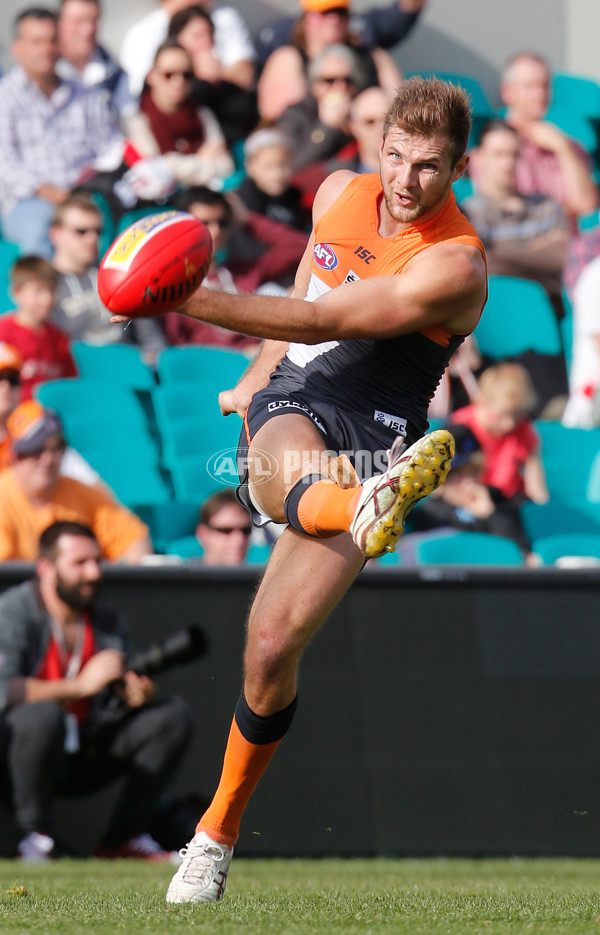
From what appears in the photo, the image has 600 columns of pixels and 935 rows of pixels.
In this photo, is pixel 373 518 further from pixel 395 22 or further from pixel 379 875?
pixel 395 22

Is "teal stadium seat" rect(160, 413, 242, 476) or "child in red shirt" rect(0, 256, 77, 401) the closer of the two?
"child in red shirt" rect(0, 256, 77, 401)

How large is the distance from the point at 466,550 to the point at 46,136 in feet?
14.8

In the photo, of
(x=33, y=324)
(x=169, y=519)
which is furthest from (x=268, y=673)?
(x=33, y=324)

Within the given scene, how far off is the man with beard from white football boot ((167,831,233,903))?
1.92m

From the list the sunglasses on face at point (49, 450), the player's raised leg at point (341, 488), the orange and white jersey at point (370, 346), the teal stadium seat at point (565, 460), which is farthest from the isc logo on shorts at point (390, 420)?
the teal stadium seat at point (565, 460)

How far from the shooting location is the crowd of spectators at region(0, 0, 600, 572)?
337 inches

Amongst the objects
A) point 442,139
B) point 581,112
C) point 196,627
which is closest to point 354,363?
point 442,139

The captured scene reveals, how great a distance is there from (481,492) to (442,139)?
4.58 m

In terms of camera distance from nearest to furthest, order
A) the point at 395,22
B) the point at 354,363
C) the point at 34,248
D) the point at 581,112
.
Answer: the point at 354,363, the point at 34,248, the point at 395,22, the point at 581,112

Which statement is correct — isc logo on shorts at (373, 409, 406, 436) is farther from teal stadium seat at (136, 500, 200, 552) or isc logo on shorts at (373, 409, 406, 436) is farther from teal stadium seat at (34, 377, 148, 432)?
teal stadium seat at (34, 377, 148, 432)

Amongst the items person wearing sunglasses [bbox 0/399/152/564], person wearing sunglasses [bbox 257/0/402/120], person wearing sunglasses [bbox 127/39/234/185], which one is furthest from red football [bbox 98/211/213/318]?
person wearing sunglasses [bbox 257/0/402/120]

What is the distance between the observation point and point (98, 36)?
11.0m

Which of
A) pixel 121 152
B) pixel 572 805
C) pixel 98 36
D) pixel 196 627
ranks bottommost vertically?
pixel 572 805

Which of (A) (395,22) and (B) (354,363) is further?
(A) (395,22)
